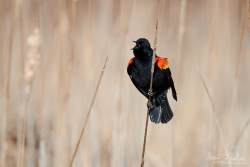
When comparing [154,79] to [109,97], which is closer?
[154,79]

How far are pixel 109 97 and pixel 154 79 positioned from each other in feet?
4.95

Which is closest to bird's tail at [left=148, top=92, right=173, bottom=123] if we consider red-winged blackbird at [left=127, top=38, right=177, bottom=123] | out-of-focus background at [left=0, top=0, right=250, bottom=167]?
red-winged blackbird at [left=127, top=38, right=177, bottom=123]

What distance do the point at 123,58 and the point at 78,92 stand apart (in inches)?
10.7

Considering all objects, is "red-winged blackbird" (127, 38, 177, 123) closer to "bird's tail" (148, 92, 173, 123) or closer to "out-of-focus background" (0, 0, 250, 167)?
"bird's tail" (148, 92, 173, 123)

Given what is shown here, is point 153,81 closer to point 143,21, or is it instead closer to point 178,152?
point 178,152

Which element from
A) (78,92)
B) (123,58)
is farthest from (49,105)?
(123,58)

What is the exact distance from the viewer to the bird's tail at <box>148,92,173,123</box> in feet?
4.67

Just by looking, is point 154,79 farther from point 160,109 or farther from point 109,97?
point 109,97

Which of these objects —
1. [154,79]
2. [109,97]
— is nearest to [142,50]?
[154,79]

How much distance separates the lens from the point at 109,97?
9.77 ft

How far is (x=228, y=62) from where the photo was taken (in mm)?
3879

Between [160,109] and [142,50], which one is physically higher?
[142,50]

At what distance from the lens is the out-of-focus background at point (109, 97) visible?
2.04 meters

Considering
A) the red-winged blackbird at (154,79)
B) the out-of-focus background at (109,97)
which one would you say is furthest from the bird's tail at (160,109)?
the out-of-focus background at (109,97)
